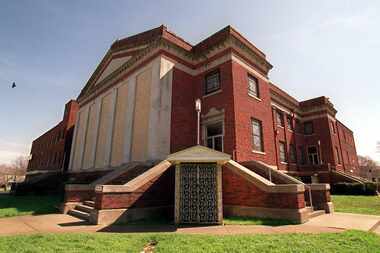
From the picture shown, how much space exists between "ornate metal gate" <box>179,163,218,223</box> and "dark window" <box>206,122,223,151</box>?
6.19 meters

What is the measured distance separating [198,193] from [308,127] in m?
24.8

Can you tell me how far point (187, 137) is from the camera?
613 inches

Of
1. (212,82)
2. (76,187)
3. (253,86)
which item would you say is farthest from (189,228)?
(253,86)

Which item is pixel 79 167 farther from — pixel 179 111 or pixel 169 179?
pixel 169 179

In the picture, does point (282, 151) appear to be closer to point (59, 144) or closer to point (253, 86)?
point (253, 86)

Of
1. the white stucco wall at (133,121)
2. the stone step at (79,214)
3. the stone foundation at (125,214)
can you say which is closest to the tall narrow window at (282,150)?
the white stucco wall at (133,121)

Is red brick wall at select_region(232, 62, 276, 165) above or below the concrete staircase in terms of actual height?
above

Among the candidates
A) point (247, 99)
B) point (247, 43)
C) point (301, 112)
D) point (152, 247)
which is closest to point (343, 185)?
point (301, 112)

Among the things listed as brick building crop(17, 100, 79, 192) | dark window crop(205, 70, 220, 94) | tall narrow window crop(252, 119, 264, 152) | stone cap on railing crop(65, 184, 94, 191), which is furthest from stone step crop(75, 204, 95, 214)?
brick building crop(17, 100, 79, 192)

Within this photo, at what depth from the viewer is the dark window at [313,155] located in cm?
2698

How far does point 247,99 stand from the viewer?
15703 mm

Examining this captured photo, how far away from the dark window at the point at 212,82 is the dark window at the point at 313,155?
58.3 ft

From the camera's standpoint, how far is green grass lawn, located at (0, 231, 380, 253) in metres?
5.22

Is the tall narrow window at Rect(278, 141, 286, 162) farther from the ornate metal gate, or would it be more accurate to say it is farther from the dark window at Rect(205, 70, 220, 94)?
the ornate metal gate
